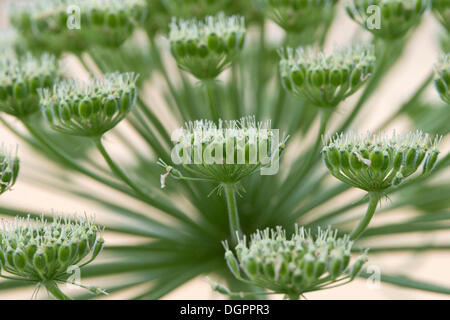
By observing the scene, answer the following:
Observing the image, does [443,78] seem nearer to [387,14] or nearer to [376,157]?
[387,14]

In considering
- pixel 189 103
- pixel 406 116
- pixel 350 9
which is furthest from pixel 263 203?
pixel 406 116

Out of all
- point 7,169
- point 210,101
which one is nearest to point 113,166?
point 7,169

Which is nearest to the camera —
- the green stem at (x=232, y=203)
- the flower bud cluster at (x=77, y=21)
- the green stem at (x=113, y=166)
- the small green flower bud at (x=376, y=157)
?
the small green flower bud at (x=376, y=157)

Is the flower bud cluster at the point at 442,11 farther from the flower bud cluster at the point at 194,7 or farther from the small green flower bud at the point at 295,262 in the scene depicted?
the small green flower bud at the point at 295,262

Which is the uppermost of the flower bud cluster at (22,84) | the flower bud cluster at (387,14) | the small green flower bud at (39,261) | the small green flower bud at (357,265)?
the flower bud cluster at (387,14)

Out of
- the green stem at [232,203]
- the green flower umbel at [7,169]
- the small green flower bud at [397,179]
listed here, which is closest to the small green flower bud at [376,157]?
the small green flower bud at [397,179]

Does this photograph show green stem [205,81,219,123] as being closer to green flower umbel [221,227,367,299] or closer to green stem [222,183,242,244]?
green stem [222,183,242,244]
